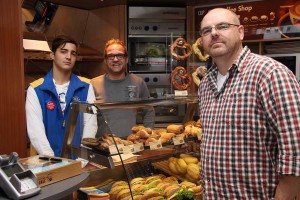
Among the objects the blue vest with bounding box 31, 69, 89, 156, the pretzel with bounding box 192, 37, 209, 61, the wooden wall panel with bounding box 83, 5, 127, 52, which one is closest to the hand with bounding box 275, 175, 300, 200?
the pretzel with bounding box 192, 37, 209, 61

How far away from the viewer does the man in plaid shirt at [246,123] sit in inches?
50.2

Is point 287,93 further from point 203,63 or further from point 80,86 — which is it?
point 80,86

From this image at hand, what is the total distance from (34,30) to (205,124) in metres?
2.92

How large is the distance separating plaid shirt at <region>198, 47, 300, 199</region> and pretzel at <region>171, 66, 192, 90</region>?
88 cm

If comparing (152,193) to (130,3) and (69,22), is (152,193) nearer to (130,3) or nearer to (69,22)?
(130,3)

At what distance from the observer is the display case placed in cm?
174

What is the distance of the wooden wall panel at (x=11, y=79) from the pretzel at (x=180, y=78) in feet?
3.97

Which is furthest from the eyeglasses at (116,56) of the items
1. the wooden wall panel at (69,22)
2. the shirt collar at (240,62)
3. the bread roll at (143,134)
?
the wooden wall panel at (69,22)

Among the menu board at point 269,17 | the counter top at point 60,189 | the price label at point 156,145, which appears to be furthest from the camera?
the menu board at point 269,17

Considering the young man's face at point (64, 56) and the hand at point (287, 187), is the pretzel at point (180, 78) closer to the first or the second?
the young man's face at point (64, 56)

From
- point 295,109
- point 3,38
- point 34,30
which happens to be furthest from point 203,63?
point 34,30

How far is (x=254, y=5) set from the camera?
394cm

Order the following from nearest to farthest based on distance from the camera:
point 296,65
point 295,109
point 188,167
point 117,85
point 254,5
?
point 295,109
point 188,167
point 117,85
point 296,65
point 254,5

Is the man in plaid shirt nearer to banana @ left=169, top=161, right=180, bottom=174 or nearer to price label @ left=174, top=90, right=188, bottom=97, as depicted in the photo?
banana @ left=169, top=161, right=180, bottom=174
